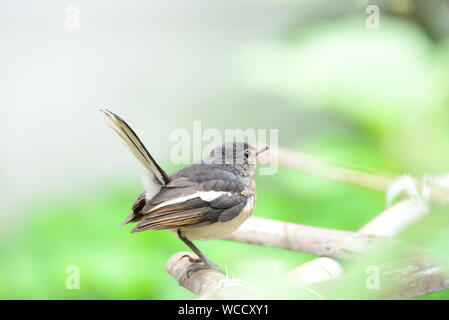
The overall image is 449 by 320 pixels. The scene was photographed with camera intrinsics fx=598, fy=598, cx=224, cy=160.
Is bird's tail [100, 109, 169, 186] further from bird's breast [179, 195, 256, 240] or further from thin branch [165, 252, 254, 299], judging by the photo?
thin branch [165, 252, 254, 299]

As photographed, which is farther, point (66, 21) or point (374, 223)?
point (66, 21)

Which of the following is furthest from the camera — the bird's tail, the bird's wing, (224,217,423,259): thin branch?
(224,217,423,259): thin branch

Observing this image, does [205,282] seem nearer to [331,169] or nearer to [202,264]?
[202,264]

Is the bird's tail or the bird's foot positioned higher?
the bird's tail

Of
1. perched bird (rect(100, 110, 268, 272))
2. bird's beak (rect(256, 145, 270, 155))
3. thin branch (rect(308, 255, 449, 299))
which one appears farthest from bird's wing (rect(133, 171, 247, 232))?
thin branch (rect(308, 255, 449, 299))

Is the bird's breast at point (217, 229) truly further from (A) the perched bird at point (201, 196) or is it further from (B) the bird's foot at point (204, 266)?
(B) the bird's foot at point (204, 266)

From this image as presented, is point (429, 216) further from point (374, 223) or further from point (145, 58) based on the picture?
point (145, 58)

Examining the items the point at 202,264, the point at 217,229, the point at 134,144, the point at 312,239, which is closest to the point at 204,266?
the point at 202,264
